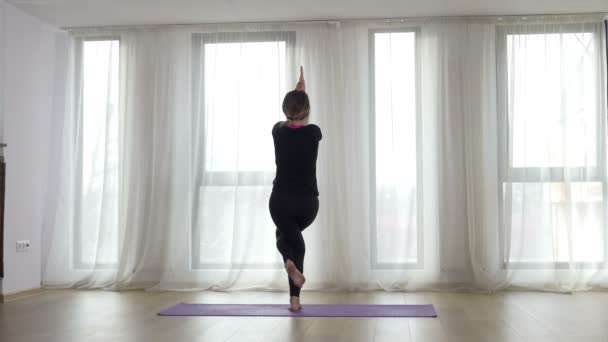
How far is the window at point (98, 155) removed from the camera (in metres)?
6.21

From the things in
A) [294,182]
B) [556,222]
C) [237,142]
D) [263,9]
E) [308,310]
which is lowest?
[308,310]

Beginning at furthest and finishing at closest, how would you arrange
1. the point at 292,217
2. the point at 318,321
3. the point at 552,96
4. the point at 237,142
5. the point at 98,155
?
the point at 98,155, the point at 237,142, the point at 552,96, the point at 292,217, the point at 318,321

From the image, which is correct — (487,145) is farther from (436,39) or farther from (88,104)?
(88,104)

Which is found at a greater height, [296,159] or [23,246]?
[296,159]

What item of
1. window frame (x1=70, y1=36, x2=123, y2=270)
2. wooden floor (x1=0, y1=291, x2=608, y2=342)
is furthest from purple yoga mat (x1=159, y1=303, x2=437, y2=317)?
window frame (x1=70, y1=36, x2=123, y2=270)

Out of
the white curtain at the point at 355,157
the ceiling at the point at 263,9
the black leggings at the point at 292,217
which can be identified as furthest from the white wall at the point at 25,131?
the black leggings at the point at 292,217

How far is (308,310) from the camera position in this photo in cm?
457

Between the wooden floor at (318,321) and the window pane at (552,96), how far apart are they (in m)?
1.25

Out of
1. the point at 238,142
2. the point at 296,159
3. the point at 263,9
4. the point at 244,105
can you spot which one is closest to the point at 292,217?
the point at 296,159

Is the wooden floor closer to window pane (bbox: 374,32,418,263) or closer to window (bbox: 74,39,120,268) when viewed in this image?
window pane (bbox: 374,32,418,263)

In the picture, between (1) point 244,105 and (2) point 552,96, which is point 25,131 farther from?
(2) point 552,96

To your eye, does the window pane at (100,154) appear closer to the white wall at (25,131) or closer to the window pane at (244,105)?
the white wall at (25,131)

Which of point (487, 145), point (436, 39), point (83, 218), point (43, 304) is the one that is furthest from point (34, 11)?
point (487, 145)

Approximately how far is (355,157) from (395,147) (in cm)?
36
